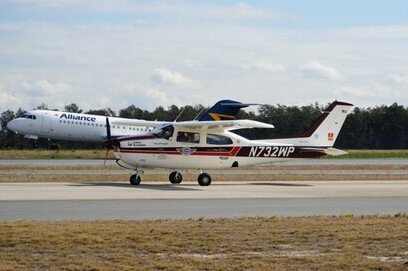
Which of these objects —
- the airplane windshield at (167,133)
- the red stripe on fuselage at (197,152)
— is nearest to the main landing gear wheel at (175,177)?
the red stripe on fuselage at (197,152)

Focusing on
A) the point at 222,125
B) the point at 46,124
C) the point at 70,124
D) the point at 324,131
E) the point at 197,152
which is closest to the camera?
the point at 222,125

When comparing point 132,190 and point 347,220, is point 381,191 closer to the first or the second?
point 132,190

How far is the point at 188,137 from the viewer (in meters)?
30.6

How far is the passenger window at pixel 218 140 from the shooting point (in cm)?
3075

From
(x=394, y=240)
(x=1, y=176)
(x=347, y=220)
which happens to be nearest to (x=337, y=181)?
(x=1, y=176)

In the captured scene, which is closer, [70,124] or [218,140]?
[218,140]

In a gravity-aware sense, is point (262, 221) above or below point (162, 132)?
below

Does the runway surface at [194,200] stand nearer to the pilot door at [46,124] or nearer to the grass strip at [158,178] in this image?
the grass strip at [158,178]

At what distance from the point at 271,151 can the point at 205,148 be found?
2536mm

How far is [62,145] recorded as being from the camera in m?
84.9

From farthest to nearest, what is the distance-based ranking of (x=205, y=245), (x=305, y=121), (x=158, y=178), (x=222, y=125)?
1. (x=305, y=121)
2. (x=158, y=178)
3. (x=222, y=125)
4. (x=205, y=245)

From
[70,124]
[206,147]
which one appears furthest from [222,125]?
[70,124]

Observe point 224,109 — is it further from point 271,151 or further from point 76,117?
point 271,151

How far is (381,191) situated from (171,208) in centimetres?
899
